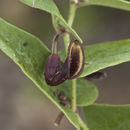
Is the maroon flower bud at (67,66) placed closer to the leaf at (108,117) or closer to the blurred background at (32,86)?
the leaf at (108,117)

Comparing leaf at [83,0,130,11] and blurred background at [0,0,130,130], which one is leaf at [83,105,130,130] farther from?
blurred background at [0,0,130,130]

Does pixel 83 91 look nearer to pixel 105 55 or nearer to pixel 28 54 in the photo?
pixel 105 55

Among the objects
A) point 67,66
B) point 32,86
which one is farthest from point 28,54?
point 32,86

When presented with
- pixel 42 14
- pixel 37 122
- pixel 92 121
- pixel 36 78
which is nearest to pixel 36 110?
pixel 37 122

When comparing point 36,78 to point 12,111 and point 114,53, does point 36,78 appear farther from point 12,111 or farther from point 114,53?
point 12,111

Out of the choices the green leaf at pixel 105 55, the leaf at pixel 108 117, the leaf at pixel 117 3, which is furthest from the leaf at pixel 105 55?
the leaf at pixel 108 117

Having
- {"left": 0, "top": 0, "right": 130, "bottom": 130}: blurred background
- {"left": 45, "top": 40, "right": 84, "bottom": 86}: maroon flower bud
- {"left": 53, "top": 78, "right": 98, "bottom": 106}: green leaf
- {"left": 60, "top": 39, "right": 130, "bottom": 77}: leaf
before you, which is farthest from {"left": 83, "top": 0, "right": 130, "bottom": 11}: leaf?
{"left": 0, "top": 0, "right": 130, "bottom": 130}: blurred background
